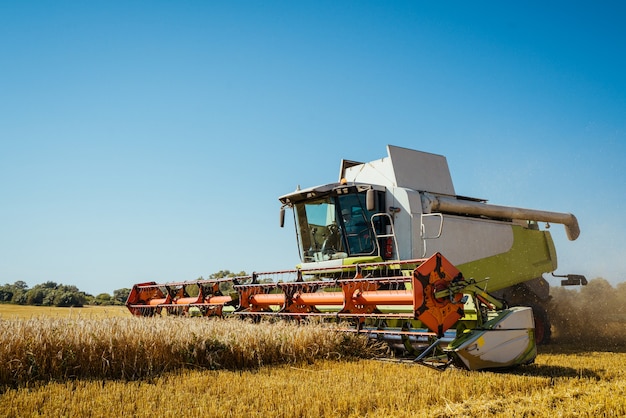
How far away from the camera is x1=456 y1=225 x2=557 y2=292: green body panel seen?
299 inches

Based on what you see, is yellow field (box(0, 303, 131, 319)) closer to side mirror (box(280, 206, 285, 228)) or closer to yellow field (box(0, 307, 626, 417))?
yellow field (box(0, 307, 626, 417))

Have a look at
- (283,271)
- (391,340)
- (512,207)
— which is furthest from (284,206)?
(512,207)

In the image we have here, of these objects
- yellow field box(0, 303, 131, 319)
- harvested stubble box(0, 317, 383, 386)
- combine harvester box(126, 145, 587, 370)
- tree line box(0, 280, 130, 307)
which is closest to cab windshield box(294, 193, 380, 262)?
combine harvester box(126, 145, 587, 370)

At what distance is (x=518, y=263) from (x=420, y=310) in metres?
4.67

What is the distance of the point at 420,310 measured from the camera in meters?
4.23

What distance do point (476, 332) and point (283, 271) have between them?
262cm

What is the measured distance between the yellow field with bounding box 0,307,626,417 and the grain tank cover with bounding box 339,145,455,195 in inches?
120

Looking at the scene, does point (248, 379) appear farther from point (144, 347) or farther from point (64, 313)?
point (64, 313)

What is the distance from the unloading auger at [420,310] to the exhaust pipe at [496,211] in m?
1.42

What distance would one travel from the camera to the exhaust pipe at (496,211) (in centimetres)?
724

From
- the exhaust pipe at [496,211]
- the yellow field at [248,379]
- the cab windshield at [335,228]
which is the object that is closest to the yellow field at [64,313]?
the yellow field at [248,379]

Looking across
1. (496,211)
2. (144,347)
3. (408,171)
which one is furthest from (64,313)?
(496,211)

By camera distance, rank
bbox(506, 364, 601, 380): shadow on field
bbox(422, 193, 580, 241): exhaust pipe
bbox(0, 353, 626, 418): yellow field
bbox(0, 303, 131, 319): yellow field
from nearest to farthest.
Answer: bbox(0, 353, 626, 418): yellow field < bbox(506, 364, 601, 380): shadow on field < bbox(0, 303, 131, 319): yellow field < bbox(422, 193, 580, 241): exhaust pipe

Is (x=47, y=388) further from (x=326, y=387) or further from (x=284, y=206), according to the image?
(x=284, y=206)
